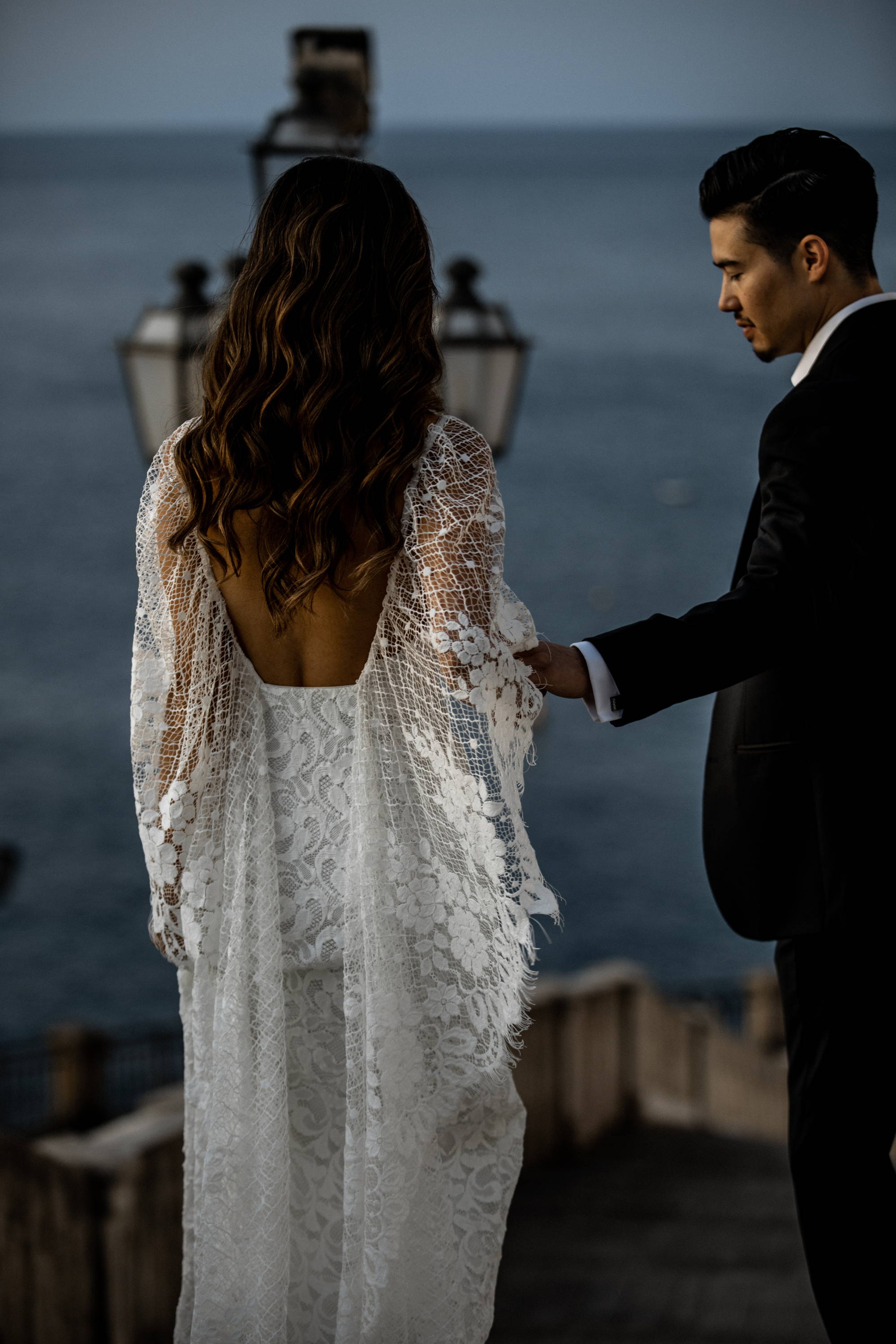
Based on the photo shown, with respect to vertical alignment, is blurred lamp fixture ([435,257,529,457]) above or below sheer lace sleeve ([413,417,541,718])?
above

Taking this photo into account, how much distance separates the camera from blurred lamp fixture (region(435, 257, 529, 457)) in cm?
395

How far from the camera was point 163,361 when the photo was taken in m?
3.73

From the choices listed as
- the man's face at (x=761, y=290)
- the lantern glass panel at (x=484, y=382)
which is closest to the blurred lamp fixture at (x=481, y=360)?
the lantern glass panel at (x=484, y=382)

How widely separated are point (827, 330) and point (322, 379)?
2.61 ft

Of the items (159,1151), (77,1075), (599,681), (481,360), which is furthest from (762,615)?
(77,1075)

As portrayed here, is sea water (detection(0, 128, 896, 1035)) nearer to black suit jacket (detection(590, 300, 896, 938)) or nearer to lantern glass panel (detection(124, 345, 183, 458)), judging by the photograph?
black suit jacket (detection(590, 300, 896, 938))

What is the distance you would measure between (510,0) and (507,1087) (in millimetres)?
136111

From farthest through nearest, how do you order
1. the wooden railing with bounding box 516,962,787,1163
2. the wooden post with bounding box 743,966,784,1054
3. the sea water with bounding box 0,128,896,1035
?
the sea water with bounding box 0,128,896,1035, the wooden post with bounding box 743,966,784,1054, the wooden railing with bounding box 516,962,787,1163

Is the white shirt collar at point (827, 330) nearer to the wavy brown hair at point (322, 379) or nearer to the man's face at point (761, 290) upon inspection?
the man's face at point (761, 290)

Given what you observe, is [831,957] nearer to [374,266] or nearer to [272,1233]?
[272,1233]

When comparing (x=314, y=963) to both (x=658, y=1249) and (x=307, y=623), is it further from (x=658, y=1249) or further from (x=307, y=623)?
(x=658, y=1249)

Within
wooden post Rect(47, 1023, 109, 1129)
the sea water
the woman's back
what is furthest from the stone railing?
wooden post Rect(47, 1023, 109, 1129)

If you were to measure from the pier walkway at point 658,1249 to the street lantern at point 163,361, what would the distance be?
289cm

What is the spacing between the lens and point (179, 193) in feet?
433
